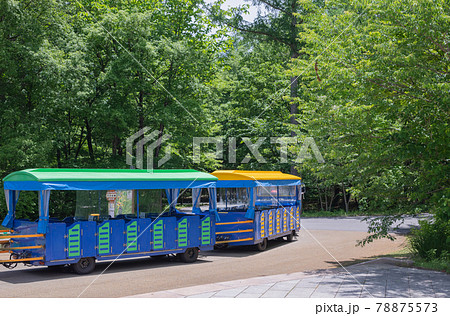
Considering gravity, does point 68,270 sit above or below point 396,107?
below

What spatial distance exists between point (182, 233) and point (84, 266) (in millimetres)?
3264

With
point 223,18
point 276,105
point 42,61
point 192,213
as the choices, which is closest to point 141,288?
point 192,213

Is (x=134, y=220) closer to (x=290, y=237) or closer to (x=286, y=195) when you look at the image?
(x=286, y=195)

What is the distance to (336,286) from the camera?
9773mm

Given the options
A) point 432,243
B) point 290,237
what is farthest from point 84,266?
point 290,237

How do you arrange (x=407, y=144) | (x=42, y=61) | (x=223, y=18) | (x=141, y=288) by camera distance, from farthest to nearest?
(x=223, y=18) → (x=42, y=61) → (x=407, y=144) → (x=141, y=288)

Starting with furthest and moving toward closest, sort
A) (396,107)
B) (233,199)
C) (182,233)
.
→ (233,199) → (182,233) → (396,107)

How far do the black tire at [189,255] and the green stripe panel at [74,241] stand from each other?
360cm

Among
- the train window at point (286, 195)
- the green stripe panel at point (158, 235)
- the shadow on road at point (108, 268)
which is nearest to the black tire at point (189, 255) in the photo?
the shadow on road at point (108, 268)

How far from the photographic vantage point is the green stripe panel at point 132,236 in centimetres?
1375

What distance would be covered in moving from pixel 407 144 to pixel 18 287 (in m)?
9.45

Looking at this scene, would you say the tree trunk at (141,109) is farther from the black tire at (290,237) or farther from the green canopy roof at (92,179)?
the green canopy roof at (92,179)

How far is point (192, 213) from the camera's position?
657 inches

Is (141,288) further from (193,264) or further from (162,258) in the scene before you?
(162,258)
